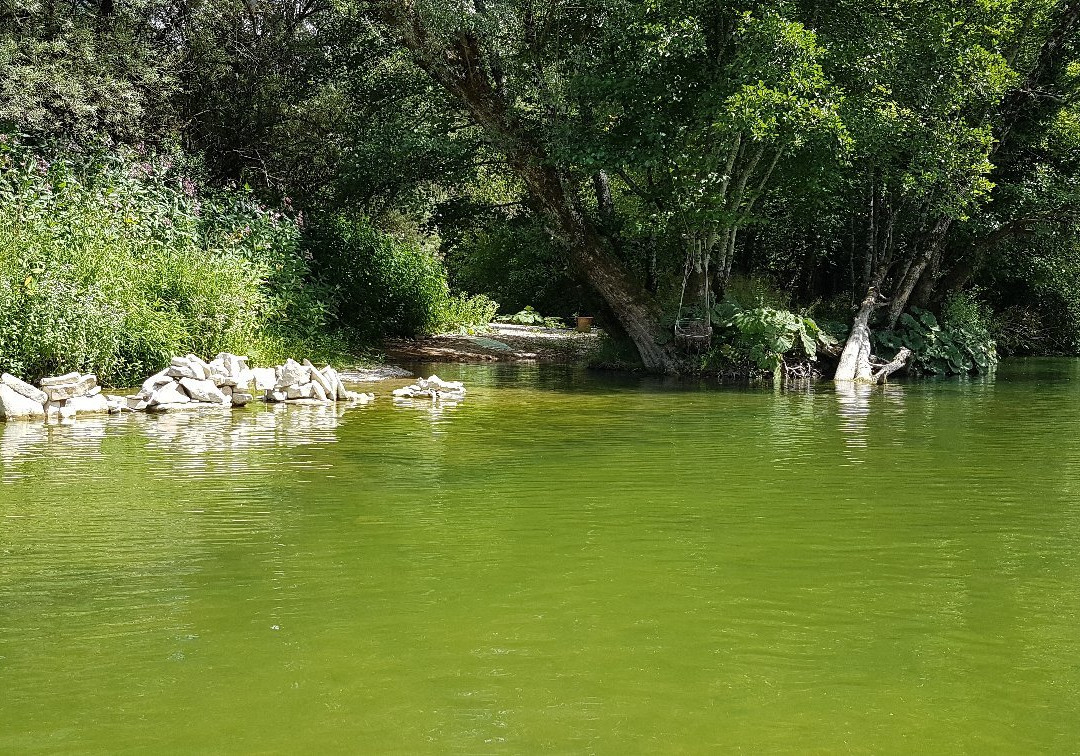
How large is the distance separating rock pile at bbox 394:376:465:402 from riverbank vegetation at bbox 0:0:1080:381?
2.61 m

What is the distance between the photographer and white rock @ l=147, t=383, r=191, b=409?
1036cm

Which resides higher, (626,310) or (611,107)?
(611,107)

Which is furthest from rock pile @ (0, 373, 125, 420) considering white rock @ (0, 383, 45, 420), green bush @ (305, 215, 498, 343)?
green bush @ (305, 215, 498, 343)

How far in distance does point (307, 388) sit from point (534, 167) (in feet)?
23.6

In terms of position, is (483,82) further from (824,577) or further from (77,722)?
(77,722)

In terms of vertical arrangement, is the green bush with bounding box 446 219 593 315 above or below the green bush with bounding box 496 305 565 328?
above

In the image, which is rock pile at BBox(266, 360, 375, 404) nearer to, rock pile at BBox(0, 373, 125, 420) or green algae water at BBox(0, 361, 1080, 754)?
rock pile at BBox(0, 373, 125, 420)

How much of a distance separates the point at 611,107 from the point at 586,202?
591 centimetres

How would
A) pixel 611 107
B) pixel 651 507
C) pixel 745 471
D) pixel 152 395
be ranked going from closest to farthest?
pixel 651 507 → pixel 745 471 → pixel 152 395 → pixel 611 107

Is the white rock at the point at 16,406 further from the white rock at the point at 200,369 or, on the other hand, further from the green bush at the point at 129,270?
the white rock at the point at 200,369

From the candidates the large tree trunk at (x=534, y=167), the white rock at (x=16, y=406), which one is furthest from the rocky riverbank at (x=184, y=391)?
the large tree trunk at (x=534, y=167)

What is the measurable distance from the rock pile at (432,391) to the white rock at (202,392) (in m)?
2.21

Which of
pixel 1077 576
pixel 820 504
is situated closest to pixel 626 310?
pixel 820 504

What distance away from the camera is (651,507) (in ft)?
18.7
